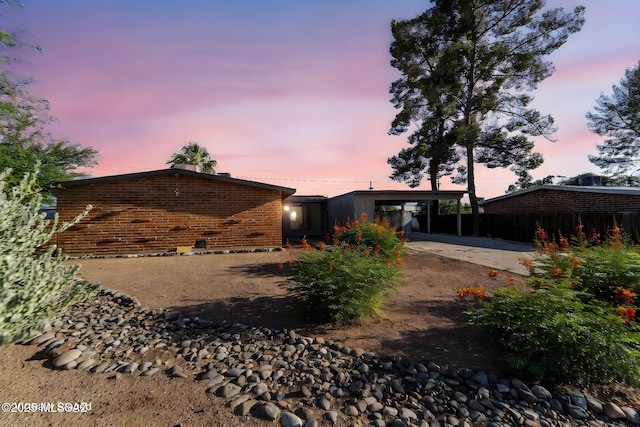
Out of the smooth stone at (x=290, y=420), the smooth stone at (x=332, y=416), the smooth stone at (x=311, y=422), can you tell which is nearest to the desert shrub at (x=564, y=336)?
the smooth stone at (x=332, y=416)

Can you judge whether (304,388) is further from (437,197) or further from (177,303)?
(437,197)

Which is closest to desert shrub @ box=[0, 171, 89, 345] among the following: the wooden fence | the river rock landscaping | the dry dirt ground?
the dry dirt ground

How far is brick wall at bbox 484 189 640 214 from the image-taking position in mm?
13438

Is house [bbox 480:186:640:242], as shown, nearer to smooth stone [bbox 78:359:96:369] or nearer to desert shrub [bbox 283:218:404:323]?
desert shrub [bbox 283:218:404:323]

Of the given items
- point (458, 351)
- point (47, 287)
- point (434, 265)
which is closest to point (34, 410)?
point (47, 287)

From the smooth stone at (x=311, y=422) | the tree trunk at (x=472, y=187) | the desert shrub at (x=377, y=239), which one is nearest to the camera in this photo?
the smooth stone at (x=311, y=422)

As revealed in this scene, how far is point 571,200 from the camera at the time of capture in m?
15.7

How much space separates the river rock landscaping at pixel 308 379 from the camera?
2.23 meters

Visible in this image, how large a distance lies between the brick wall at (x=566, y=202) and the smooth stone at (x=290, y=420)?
56.3 ft

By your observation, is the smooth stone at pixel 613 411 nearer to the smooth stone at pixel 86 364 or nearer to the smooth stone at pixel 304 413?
the smooth stone at pixel 304 413

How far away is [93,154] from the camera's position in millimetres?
15094

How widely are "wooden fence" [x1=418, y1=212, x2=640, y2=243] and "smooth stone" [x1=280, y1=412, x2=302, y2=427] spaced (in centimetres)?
778

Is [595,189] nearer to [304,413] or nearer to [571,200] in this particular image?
[571,200]

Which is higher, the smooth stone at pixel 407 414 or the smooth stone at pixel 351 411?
the smooth stone at pixel 351 411
